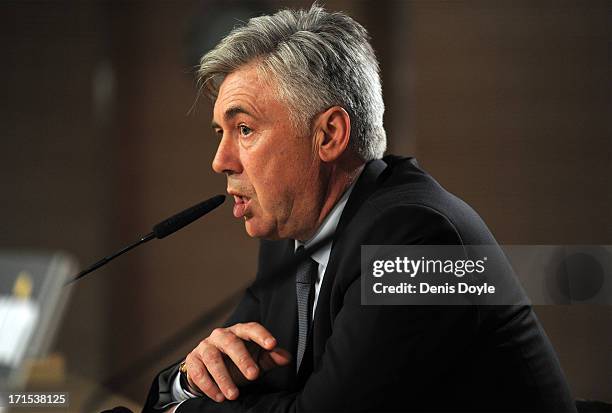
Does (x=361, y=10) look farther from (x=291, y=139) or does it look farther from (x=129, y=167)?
(x=129, y=167)

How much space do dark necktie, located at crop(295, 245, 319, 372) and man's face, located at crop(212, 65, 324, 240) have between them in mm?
51

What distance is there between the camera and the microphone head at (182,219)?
1125 millimetres

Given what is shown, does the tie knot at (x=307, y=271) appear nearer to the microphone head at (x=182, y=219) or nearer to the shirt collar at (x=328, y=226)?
the shirt collar at (x=328, y=226)

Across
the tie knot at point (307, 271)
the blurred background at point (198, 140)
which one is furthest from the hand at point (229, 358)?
the blurred background at point (198, 140)

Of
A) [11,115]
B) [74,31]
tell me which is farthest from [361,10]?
[11,115]

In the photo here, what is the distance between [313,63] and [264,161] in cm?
15

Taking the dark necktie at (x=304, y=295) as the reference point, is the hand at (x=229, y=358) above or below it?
below

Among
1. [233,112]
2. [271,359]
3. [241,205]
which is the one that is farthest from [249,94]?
[271,359]

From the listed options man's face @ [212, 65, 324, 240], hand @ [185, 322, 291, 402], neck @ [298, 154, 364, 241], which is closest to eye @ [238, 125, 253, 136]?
man's face @ [212, 65, 324, 240]

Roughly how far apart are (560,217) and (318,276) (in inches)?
15.9

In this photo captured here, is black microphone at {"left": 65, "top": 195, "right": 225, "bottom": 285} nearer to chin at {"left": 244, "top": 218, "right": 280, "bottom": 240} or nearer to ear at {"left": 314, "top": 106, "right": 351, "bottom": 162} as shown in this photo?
chin at {"left": 244, "top": 218, "right": 280, "bottom": 240}

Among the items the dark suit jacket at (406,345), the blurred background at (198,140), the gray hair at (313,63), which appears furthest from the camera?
the blurred background at (198,140)

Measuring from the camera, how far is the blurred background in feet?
4.10

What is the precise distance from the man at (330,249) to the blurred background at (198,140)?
0.13 meters
